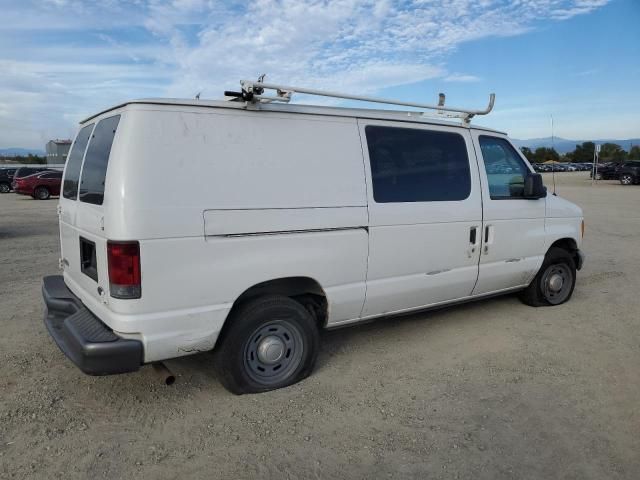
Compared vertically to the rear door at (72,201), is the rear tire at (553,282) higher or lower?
lower

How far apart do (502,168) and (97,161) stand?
374 centimetres

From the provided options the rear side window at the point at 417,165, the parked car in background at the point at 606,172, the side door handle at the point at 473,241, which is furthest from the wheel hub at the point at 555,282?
the parked car in background at the point at 606,172

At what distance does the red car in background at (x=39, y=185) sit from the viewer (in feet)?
82.3

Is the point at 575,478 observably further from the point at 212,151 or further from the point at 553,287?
the point at 553,287

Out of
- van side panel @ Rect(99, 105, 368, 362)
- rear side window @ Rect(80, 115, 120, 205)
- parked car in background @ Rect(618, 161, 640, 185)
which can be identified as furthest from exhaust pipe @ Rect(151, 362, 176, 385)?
parked car in background @ Rect(618, 161, 640, 185)

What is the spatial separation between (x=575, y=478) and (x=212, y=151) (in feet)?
9.50

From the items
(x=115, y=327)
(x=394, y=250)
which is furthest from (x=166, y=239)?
(x=394, y=250)

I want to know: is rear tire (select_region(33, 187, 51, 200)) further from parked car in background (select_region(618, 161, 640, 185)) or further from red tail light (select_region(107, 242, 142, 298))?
parked car in background (select_region(618, 161, 640, 185))

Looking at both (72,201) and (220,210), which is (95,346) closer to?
(220,210)

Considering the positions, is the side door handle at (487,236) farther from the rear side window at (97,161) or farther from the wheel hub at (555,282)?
the rear side window at (97,161)

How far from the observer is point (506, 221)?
511 cm

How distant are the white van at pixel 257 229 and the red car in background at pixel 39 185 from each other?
23.8 meters

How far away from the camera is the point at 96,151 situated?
368 centimetres

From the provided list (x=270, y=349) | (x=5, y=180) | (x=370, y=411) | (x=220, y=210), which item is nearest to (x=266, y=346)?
(x=270, y=349)
